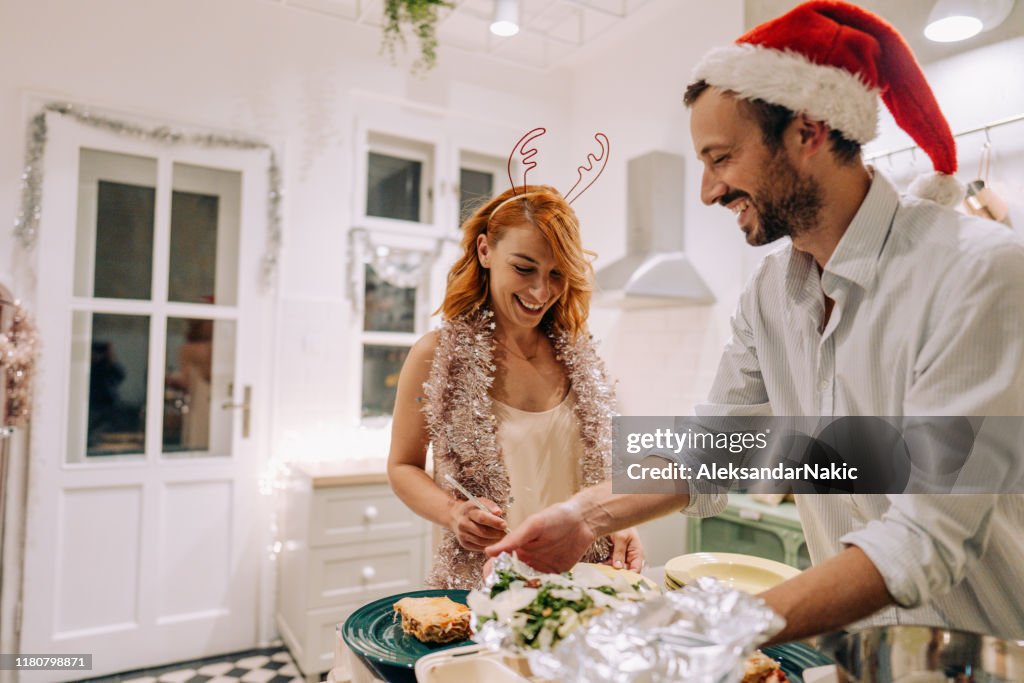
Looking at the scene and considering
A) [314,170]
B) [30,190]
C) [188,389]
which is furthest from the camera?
[314,170]

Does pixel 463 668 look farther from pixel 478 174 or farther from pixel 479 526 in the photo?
pixel 478 174

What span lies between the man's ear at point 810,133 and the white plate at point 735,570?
0.69 metres

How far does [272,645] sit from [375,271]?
187 centimetres

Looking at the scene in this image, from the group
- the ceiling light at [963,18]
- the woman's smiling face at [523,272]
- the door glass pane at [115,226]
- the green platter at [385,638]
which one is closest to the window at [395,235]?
the door glass pane at [115,226]

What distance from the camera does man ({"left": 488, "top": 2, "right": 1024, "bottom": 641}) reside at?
31.0 inches

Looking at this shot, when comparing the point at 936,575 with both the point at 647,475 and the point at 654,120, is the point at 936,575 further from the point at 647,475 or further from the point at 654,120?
the point at 654,120

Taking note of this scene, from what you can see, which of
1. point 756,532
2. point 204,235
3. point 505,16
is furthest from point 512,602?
point 204,235

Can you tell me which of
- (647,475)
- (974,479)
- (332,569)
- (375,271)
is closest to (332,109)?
(375,271)

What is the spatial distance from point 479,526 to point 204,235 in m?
2.50

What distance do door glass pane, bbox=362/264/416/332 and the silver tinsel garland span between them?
0.53m

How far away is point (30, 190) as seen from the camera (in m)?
2.77

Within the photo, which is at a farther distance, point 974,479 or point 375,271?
point 375,271

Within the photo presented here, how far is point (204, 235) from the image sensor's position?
10.4 feet

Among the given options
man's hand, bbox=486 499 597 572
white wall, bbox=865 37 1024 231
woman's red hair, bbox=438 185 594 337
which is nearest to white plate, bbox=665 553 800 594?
man's hand, bbox=486 499 597 572
